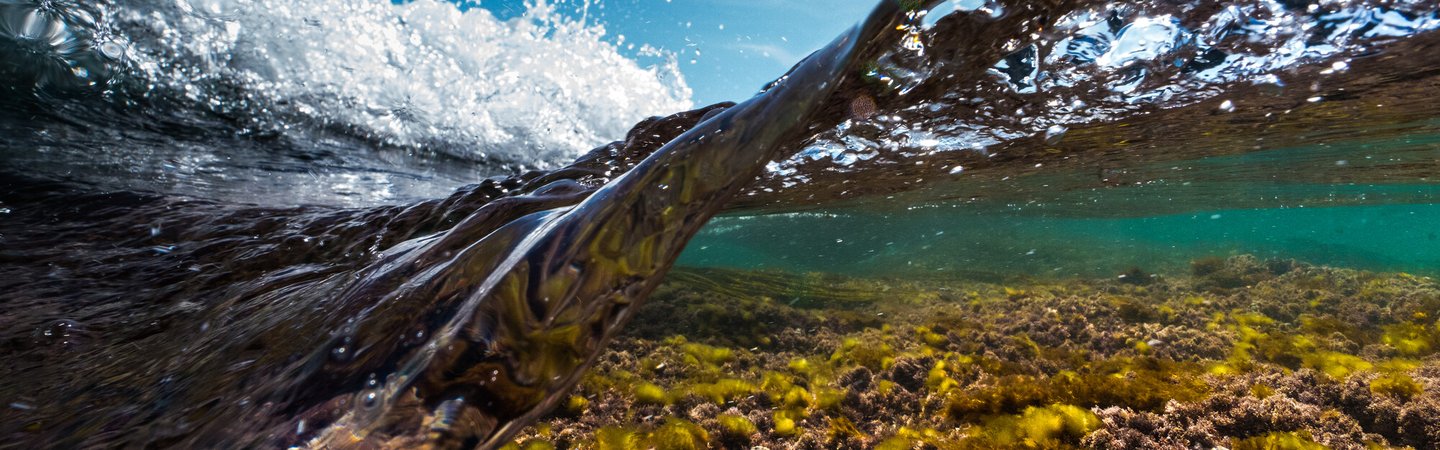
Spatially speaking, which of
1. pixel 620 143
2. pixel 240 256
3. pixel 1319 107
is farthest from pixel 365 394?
pixel 1319 107

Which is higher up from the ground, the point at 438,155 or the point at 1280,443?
the point at 438,155

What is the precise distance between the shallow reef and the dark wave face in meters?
2.20

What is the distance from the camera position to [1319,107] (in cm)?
643

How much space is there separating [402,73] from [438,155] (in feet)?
7.37

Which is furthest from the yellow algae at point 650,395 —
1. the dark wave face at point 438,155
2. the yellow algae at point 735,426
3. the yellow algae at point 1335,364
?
the yellow algae at point 1335,364

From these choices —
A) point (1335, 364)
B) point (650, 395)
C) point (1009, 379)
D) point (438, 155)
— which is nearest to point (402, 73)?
point (438, 155)

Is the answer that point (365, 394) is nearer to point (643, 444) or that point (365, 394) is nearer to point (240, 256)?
point (643, 444)

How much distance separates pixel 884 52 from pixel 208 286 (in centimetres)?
506

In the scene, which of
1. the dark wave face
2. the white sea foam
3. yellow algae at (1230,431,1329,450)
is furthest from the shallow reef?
the white sea foam

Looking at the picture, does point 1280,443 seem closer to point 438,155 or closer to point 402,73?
point 402,73

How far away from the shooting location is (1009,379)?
5.42 m

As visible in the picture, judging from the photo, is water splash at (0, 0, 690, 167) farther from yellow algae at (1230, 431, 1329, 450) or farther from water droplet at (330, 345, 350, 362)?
yellow algae at (1230, 431, 1329, 450)

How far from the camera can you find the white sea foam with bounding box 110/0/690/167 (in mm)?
6012

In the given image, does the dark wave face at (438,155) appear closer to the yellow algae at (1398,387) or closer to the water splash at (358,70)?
the water splash at (358,70)
